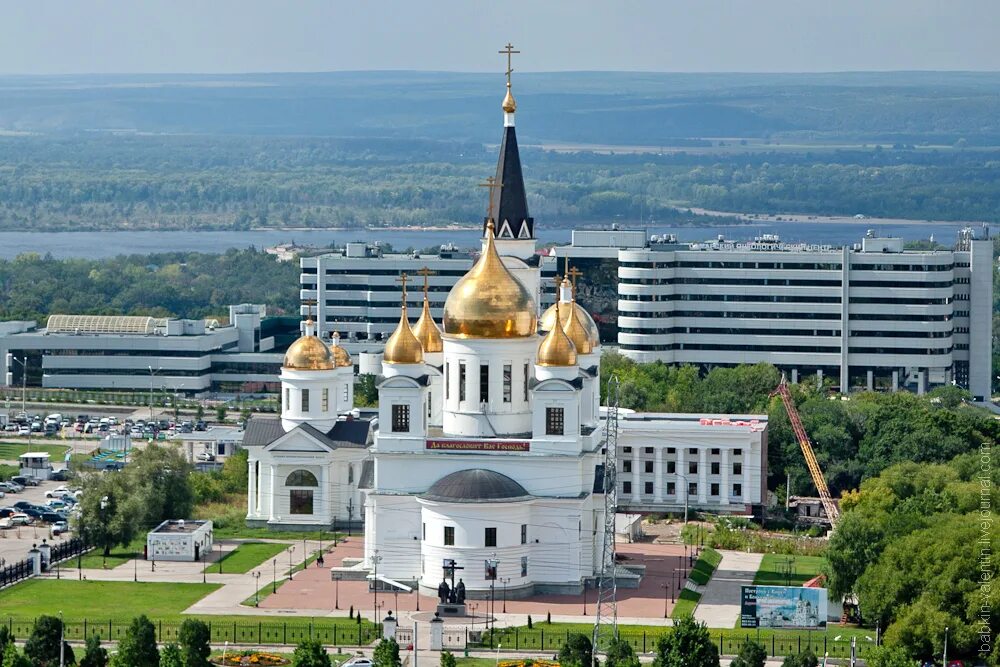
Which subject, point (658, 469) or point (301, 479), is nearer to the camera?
point (301, 479)

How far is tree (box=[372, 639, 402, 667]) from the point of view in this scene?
200ft

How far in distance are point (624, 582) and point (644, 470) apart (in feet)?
59.2

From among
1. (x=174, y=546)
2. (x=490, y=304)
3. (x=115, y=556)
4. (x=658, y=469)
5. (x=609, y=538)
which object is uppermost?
(x=490, y=304)

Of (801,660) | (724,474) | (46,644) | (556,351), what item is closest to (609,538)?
(556,351)

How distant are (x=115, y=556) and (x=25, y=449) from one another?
31.4 metres

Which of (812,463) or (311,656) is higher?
(812,463)

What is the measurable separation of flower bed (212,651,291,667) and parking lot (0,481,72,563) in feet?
58.2

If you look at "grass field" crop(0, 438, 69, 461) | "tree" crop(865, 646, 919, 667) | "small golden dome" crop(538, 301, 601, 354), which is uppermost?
"small golden dome" crop(538, 301, 601, 354)

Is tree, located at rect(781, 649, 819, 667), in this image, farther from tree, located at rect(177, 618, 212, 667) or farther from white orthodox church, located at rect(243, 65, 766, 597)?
white orthodox church, located at rect(243, 65, 766, 597)

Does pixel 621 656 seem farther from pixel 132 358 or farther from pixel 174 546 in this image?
pixel 132 358

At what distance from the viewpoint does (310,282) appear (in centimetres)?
14812

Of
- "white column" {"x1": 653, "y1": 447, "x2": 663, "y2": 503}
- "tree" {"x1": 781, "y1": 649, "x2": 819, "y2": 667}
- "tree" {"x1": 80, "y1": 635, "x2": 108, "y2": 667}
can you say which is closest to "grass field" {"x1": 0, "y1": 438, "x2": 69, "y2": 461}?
"white column" {"x1": 653, "y1": 447, "x2": 663, "y2": 503}

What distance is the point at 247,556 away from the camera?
82.2 meters

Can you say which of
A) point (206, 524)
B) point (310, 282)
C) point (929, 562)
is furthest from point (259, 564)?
point (310, 282)
